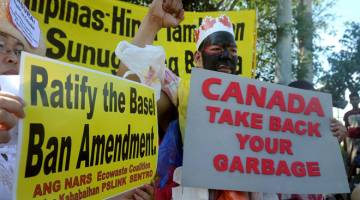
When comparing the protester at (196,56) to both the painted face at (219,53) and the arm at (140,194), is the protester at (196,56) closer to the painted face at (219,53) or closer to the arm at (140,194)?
the painted face at (219,53)

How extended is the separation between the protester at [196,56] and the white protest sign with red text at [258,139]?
0.31 feet

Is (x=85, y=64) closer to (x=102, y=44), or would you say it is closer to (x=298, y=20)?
(x=102, y=44)

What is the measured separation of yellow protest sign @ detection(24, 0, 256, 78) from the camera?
3.53 metres

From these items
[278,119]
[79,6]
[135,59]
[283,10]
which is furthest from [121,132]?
[283,10]

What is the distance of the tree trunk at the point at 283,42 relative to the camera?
514 cm

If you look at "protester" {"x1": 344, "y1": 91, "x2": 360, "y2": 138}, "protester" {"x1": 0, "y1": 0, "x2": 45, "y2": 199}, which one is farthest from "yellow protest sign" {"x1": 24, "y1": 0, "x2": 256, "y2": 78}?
"protester" {"x1": 344, "y1": 91, "x2": 360, "y2": 138}

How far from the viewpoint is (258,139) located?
2037mm

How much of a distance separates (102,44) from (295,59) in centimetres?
311

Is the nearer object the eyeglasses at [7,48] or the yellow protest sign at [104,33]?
the eyeglasses at [7,48]

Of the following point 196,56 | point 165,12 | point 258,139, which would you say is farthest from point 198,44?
point 258,139

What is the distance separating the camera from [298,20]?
567 centimetres

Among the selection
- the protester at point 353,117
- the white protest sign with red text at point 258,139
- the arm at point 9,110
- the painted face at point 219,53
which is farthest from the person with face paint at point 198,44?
the protester at point 353,117

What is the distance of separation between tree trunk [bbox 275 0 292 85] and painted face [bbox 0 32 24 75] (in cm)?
399

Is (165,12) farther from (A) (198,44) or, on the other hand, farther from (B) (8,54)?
(B) (8,54)
